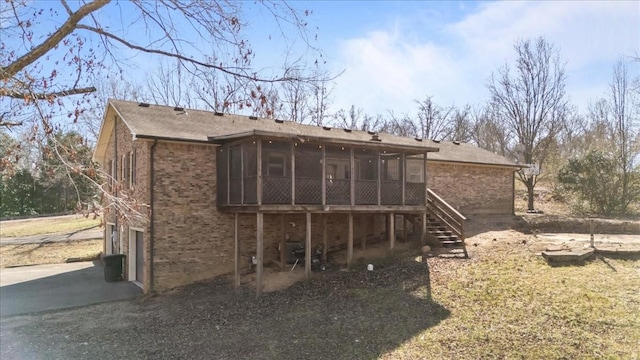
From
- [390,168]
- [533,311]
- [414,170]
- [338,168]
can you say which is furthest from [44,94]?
[414,170]

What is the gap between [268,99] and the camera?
5.56 m

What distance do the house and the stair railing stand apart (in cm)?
4

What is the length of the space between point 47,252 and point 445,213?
21828 millimetres

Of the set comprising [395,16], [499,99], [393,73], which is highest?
[499,99]

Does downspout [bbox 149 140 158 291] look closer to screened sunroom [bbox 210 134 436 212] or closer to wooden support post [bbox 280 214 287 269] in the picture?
screened sunroom [bbox 210 134 436 212]

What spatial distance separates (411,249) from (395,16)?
1084 centimetres

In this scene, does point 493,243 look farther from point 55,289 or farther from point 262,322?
point 55,289

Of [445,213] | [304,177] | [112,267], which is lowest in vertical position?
[112,267]

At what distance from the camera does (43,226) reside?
33062 mm

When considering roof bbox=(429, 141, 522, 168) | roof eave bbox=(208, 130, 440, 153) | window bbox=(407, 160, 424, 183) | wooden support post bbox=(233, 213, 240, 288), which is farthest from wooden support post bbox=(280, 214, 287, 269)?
roof bbox=(429, 141, 522, 168)

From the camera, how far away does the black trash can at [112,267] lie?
17250mm

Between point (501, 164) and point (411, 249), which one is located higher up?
point (501, 164)

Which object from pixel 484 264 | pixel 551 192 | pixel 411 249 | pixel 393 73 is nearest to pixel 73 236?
pixel 411 249

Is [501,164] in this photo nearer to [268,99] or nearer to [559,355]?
[559,355]
